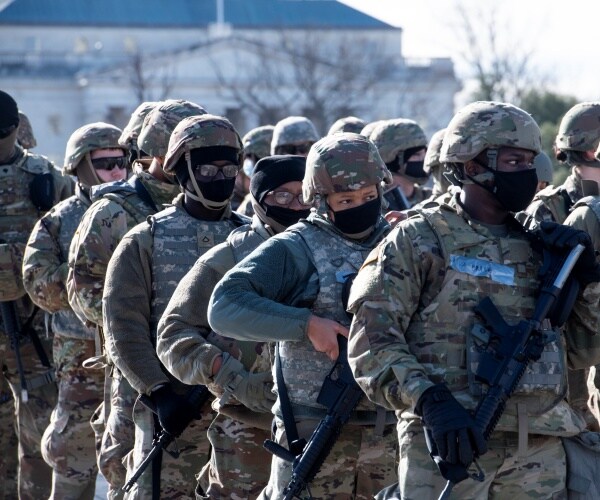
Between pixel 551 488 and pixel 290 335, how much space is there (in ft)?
3.68

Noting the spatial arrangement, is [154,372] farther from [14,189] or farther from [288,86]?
[288,86]

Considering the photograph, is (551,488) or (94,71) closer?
(551,488)

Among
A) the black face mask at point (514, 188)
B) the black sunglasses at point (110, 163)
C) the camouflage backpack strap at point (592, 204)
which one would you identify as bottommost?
the black sunglasses at point (110, 163)

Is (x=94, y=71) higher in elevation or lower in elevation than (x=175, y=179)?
lower

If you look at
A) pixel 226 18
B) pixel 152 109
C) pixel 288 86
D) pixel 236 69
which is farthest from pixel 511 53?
pixel 152 109

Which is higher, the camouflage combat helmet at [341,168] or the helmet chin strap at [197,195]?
the camouflage combat helmet at [341,168]

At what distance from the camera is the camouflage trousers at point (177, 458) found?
7.23 m

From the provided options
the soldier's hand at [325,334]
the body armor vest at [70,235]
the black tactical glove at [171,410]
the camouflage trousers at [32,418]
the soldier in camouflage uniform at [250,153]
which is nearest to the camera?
the soldier's hand at [325,334]

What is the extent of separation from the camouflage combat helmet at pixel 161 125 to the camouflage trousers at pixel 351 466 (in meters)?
2.10

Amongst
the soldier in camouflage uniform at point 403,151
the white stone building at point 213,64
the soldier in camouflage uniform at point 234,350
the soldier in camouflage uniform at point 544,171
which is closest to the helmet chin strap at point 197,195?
the soldier in camouflage uniform at point 234,350

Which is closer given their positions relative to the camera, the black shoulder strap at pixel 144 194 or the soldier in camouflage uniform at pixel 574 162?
the black shoulder strap at pixel 144 194

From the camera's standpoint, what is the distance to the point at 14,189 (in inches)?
395

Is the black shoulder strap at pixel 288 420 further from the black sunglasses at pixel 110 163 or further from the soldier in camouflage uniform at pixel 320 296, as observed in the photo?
the black sunglasses at pixel 110 163

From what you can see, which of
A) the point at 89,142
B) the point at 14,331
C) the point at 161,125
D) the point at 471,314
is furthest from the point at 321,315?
the point at 14,331
